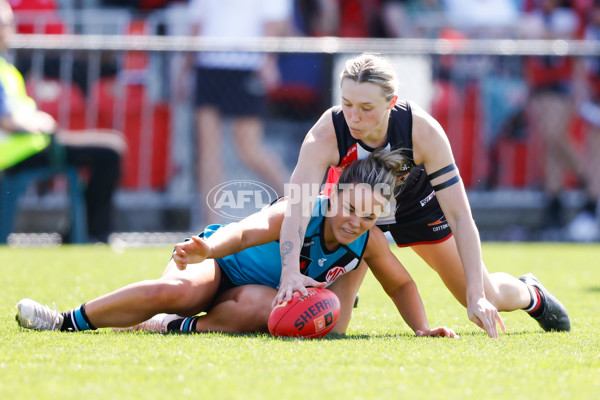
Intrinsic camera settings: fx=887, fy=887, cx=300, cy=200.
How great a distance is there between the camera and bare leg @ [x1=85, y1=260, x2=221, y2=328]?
13.0ft

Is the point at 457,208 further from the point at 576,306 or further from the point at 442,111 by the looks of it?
the point at 442,111

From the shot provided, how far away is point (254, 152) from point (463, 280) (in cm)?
437

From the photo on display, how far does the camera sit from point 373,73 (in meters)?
3.98

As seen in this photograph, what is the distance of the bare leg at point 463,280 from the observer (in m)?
4.59

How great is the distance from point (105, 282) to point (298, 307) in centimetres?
234

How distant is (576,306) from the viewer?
5309 mm

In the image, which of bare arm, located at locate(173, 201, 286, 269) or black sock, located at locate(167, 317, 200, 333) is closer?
bare arm, located at locate(173, 201, 286, 269)

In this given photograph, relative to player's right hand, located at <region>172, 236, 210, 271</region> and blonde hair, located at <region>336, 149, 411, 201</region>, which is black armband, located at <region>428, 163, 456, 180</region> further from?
player's right hand, located at <region>172, 236, 210, 271</region>

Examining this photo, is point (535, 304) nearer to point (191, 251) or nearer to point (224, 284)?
point (224, 284)

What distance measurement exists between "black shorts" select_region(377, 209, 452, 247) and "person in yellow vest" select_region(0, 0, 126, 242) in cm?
414

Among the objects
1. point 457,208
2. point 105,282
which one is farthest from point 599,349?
point 105,282

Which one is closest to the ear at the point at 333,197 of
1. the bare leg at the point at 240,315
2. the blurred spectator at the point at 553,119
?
the bare leg at the point at 240,315

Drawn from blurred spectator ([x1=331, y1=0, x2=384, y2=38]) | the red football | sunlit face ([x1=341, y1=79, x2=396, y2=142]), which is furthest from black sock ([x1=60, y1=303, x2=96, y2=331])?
blurred spectator ([x1=331, y1=0, x2=384, y2=38])

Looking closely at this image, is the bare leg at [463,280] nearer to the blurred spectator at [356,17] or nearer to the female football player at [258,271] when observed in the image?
the female football player at [258,271]
